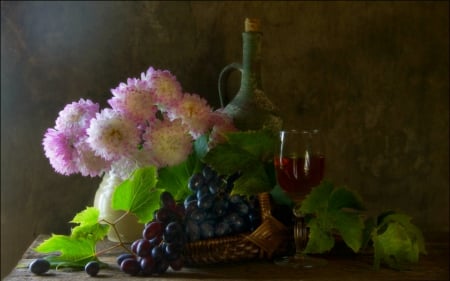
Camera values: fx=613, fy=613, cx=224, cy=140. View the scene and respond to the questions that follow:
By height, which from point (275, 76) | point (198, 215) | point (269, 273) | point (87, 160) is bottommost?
point (269, 273)

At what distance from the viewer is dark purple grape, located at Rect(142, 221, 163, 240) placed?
3.58 feet

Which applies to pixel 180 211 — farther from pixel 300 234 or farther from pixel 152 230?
pixel 300 234

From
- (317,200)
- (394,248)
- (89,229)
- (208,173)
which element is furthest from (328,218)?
(89,229)

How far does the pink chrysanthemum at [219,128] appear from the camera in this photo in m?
1.26

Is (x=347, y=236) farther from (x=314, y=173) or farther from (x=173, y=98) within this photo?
(x=173, y=98)

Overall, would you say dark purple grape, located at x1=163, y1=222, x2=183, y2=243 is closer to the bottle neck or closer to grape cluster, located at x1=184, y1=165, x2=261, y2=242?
grape cluster, located at x1=184, y1=165, x2=261, y2=242

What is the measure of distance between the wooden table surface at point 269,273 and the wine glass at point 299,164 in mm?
50

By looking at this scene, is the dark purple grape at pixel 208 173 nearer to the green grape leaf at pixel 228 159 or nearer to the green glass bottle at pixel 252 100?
the green grape leaf at pixel 228 159

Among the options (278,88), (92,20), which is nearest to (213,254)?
(278,88)

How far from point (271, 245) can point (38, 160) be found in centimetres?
79

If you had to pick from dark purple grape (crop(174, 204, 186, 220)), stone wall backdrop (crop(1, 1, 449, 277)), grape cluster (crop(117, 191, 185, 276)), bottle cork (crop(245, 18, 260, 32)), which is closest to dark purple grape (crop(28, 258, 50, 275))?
grape cluster (crop(117, 191, 185, 276))

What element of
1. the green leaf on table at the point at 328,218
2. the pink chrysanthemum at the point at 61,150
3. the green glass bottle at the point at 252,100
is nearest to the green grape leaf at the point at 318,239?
the green leaf on table at the point at 328,218

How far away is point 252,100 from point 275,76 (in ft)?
0.97

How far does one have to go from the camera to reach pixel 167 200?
1.13 metres
